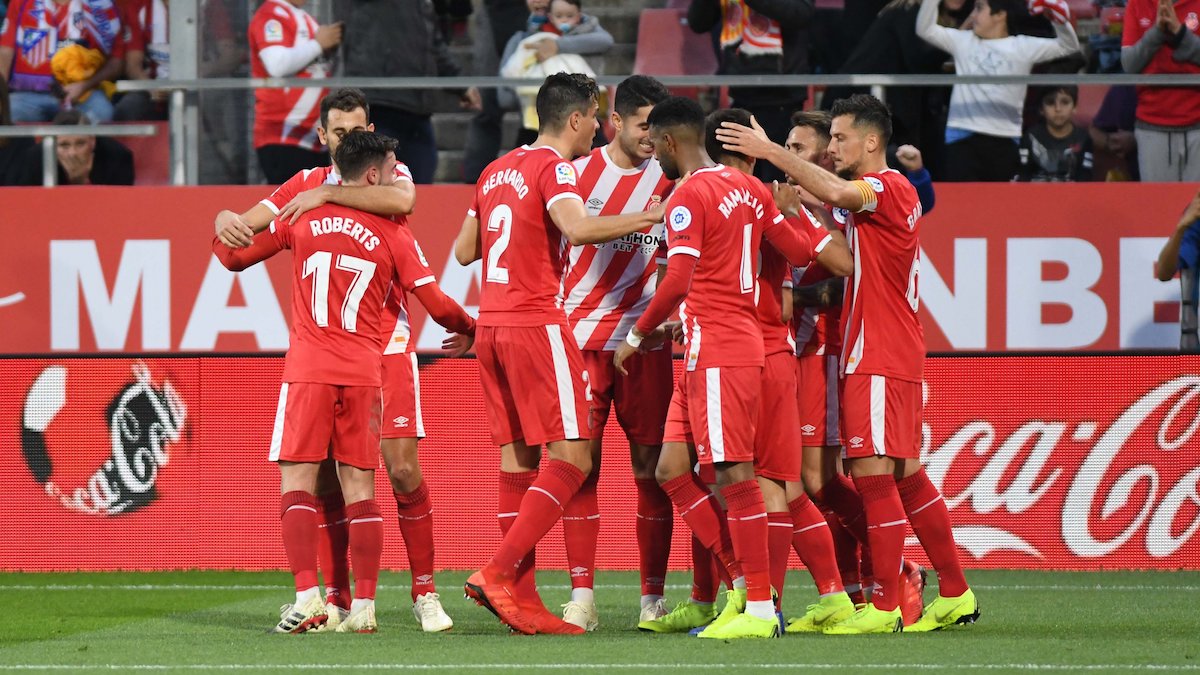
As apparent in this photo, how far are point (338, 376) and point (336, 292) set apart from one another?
35cm

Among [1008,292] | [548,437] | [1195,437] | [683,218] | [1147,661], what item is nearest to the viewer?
[1147,661]

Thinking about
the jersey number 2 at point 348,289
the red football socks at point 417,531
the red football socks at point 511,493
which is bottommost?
the red football socks at point 417,531

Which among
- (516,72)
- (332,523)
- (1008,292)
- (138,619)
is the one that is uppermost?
(516,72)

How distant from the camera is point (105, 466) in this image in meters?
9.82

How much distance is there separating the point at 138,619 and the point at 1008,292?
234 inches

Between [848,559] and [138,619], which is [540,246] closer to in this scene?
[848,559]

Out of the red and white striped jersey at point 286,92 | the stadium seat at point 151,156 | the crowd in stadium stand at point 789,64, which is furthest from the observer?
the stadium seat at point 151,156

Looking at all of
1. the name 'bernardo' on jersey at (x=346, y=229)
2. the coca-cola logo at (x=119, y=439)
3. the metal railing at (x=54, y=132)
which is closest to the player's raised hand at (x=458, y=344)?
the name 'bernardo' on jersey at (x=346, y=229)

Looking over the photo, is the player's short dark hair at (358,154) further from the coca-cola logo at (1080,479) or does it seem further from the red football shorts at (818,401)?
the coca-cola logo at (1080,479)

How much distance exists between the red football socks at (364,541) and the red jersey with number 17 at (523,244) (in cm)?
93

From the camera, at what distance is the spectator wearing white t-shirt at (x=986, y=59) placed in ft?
36.3

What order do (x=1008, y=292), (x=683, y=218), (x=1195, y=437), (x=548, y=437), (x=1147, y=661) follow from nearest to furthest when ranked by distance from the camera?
1. (x=1147, y=661)
2. (x=683, y=218)
3. (x=548, y=437)
4. (x=1195, y=437)
5. (x=1008, y=292)

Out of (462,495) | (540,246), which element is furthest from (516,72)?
(540,246)

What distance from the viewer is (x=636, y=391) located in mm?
7434
